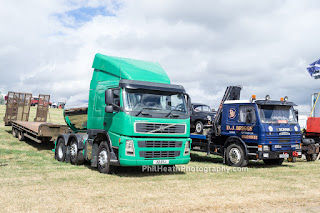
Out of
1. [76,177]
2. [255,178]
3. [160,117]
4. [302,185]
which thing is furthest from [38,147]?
[302,185]

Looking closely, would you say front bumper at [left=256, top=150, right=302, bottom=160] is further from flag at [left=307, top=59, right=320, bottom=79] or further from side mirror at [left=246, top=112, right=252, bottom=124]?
flag at [left=307, top=59, right=320, bottom=79]

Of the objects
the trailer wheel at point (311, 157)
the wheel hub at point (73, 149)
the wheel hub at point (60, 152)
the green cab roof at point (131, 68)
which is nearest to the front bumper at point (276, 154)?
the trailer wheel at point (311, 157)

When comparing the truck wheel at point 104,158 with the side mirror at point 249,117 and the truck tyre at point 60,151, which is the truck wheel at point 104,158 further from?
the side mirror at point 249,117

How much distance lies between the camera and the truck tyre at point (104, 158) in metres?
10.2

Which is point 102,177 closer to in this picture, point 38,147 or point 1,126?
point 38,147

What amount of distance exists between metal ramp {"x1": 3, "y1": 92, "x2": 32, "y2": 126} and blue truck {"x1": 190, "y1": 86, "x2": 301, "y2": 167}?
13.8 metres

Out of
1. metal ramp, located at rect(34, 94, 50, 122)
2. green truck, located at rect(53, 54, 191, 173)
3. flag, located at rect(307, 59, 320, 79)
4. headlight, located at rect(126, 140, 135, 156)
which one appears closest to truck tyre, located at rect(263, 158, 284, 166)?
green truck, located at rect(53, 54, 191, 173)

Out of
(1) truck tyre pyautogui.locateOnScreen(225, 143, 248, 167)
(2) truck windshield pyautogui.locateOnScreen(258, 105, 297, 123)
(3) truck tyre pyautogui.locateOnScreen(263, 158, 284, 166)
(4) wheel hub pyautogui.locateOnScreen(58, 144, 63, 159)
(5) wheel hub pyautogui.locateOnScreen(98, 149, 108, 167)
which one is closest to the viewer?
(5) wheel hub pyautogui.locateOnScreen(98, 149, 108, 167)

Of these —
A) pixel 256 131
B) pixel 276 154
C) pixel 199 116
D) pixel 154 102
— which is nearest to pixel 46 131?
pixel 154 102

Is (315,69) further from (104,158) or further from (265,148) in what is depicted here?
(104,158)

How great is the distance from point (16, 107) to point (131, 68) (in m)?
14.2

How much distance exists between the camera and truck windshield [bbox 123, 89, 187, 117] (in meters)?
9.65

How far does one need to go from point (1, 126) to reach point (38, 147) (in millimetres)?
9393

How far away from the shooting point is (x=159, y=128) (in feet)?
32.1
